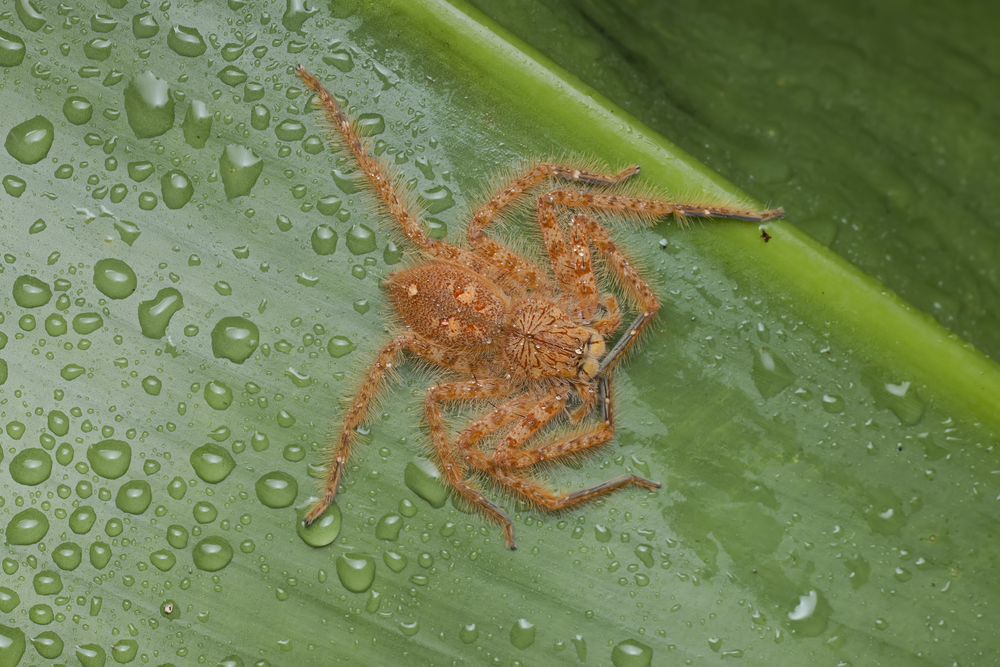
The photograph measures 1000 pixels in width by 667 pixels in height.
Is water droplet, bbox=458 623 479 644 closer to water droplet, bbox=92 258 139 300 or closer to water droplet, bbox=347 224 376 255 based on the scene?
water droplet, bbox=347 224 376 255

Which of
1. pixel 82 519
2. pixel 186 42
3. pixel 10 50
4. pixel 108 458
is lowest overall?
pixel 82 519

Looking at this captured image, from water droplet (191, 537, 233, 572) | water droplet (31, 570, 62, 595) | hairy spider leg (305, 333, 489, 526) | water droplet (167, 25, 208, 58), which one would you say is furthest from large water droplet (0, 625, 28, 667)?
water droplet (167, 25, 208, 58)

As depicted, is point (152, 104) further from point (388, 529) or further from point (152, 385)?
point (388, 529)

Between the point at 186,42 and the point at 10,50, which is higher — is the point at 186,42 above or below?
above

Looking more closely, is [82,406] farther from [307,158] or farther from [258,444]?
[307,158]

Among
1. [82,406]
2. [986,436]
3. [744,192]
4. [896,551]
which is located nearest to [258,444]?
[82,406]

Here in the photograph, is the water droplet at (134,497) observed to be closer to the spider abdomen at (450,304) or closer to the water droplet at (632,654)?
the spider abdomen at (450,304)

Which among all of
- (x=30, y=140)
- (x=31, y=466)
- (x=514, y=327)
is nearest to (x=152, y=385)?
(x=31, y=466)
